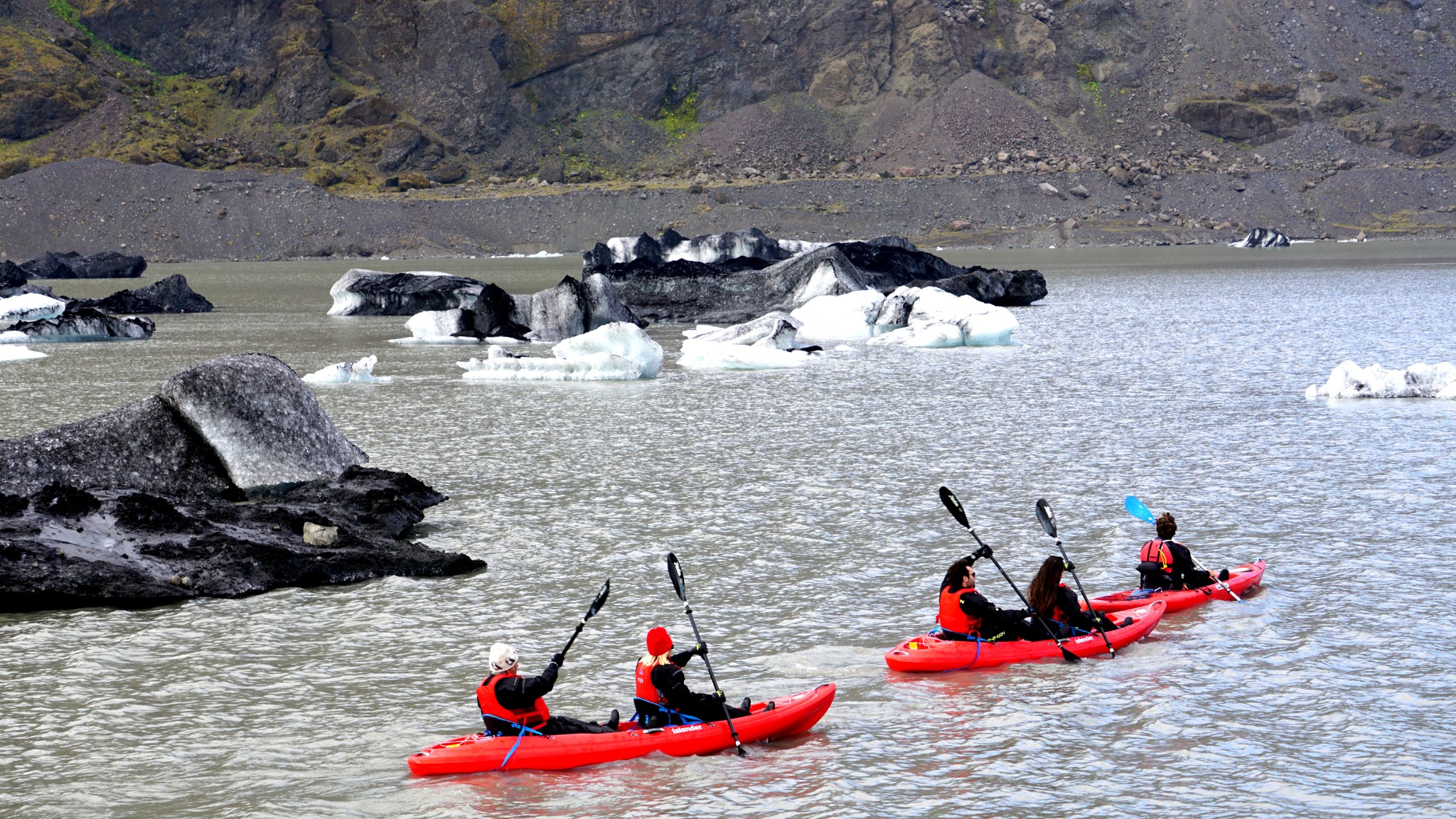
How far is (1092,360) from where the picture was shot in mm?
32281

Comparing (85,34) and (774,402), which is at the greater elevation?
(85,34)

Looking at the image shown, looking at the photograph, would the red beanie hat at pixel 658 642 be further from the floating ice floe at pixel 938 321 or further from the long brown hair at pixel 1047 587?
the floating ice floe at pixel 938 321

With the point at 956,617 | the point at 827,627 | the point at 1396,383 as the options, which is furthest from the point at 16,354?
the point at 1396,383

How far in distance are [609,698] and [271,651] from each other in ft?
10.4

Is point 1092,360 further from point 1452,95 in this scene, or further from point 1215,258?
point 1452,95

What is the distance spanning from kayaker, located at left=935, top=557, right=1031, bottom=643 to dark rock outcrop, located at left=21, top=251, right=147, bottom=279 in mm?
85892

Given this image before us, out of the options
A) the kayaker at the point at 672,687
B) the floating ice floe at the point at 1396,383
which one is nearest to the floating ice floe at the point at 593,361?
the floating ice floe at the point at 1396,383

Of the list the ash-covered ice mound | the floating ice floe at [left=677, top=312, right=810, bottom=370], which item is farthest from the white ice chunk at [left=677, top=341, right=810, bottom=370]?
the ash-covered ice mound

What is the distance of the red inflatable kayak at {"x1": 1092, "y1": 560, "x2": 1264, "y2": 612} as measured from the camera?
38.9ft

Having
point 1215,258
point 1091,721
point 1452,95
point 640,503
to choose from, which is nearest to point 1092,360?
point 640,503

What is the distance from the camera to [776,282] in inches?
1853

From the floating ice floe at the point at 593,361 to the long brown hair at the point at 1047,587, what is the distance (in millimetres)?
18892

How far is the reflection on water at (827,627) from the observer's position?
27.7 ft

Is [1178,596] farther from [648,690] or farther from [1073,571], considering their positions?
[648,690]
